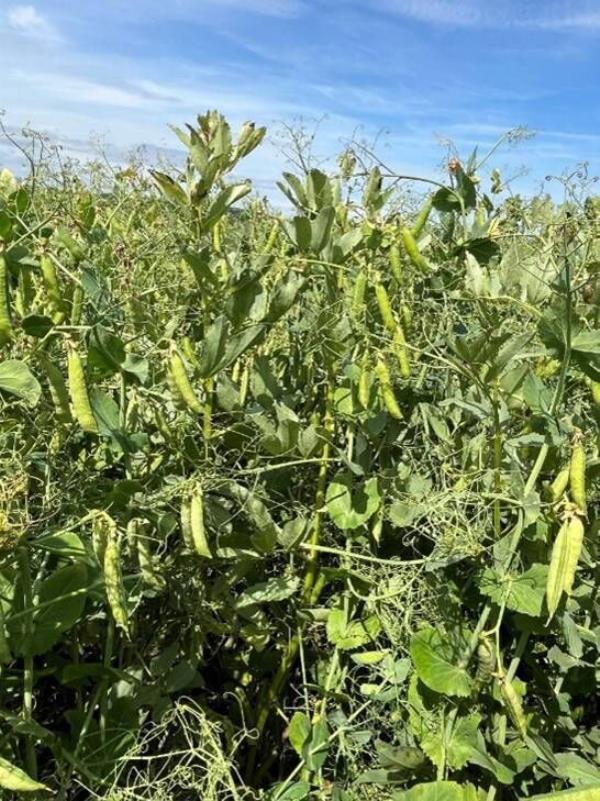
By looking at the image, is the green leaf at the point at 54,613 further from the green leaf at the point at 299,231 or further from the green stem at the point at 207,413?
the green leaf at the point at 299,231

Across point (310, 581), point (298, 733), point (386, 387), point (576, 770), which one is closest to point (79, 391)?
point (386, 387)

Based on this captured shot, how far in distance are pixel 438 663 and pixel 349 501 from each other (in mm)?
307

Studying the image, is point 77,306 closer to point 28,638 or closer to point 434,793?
point 28,638

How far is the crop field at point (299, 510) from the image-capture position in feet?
4.10

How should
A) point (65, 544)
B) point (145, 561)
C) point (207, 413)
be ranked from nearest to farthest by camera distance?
point (65, 544), point (145, 561), point (207, 413)

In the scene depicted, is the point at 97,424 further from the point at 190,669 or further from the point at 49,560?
the point at 190,669

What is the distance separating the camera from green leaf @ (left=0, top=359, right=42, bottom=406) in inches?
44.7

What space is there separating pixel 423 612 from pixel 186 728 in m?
0.46

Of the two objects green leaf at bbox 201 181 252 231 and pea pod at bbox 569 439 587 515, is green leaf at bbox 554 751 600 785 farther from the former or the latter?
green leaf at bbox 201 181 252 231

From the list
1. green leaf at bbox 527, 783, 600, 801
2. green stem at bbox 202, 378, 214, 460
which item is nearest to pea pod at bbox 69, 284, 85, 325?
green stem at bbox 202, 378, 214, 460

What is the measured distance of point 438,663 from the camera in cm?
138

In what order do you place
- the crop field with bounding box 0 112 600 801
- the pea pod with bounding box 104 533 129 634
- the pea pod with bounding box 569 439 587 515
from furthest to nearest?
the crop field with bounding box 0 112 600 801, the pea pod with bounding box 569 439 587 515, the pea pod with bounding box 104 533 129 634

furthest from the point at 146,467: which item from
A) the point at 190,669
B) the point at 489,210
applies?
the point at 489,210

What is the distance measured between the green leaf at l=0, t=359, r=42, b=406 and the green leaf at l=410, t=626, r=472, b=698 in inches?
28.6
